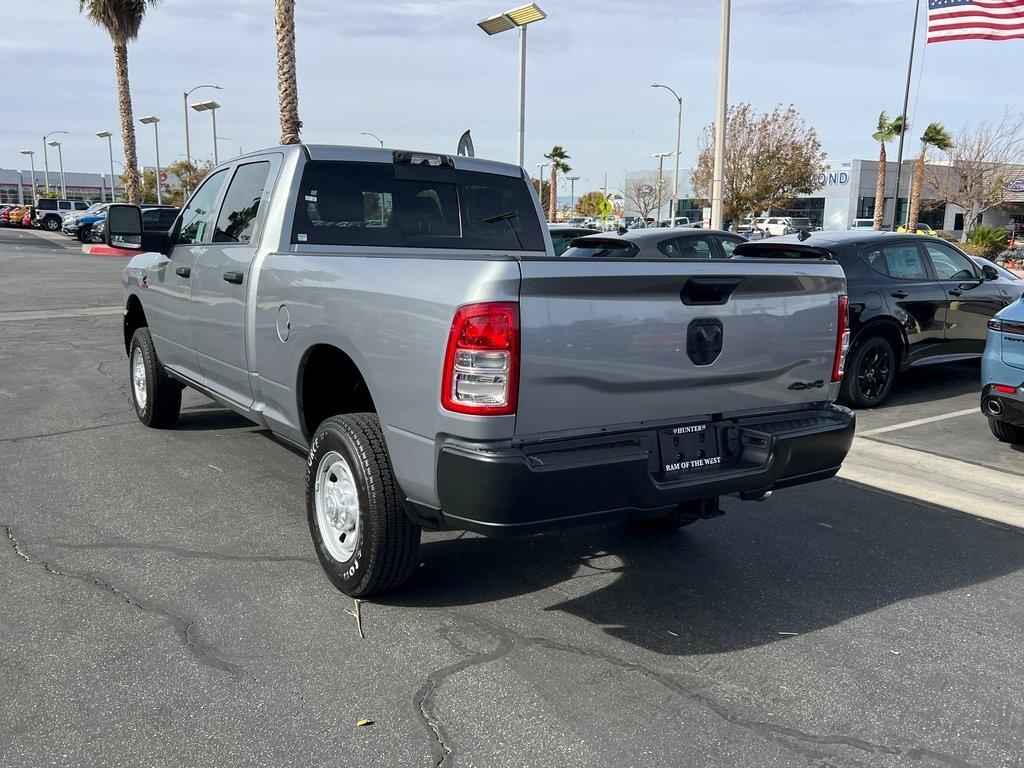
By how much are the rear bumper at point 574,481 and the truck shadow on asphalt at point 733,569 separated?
67cm

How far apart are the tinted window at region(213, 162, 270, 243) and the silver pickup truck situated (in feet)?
0.12

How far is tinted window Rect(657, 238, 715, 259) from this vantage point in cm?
1051

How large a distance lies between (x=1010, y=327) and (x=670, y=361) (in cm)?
425

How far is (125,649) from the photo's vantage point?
3545 millimetres

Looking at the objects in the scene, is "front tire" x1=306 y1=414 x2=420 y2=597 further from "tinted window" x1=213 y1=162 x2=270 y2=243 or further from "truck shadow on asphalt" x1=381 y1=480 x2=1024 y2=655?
"tinted window" x1=213 y1=162 x2=270 y2=243

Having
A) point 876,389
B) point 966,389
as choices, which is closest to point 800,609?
point 876,389

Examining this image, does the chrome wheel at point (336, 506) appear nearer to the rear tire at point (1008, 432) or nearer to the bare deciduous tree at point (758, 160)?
the rear tire at point (1008, 432)

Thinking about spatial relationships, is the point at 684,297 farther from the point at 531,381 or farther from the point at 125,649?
the point at 125,649

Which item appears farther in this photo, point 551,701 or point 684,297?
point 684,297

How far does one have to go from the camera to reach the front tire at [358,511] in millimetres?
3715

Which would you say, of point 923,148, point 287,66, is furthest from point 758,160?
point 287,66

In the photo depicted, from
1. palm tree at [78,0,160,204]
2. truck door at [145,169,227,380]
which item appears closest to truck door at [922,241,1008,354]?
truck door at [145,169,227,380]

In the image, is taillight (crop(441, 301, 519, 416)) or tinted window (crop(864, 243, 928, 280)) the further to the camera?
tinted window (crop(864, 243, 928, 280))

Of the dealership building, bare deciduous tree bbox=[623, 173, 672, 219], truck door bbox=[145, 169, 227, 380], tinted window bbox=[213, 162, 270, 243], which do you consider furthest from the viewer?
bare deciduous tree bbox=[623, 173, 672, 219]
